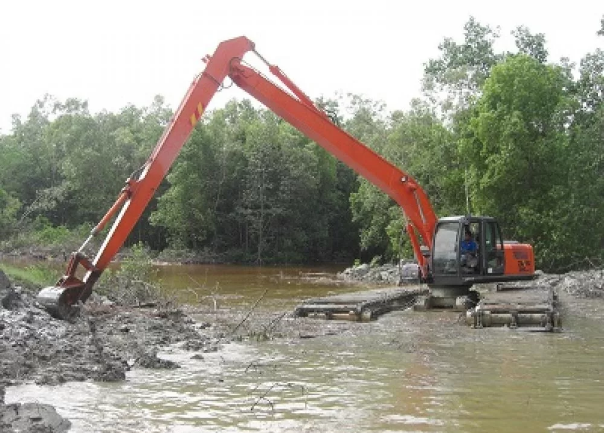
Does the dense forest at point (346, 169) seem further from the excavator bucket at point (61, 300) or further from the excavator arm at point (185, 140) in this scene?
the excavator bucket at point (61, 300)

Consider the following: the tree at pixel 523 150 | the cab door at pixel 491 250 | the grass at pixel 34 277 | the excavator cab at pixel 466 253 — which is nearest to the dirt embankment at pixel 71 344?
the grass at pixel 34 277

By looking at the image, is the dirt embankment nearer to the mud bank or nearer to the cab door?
the cab door

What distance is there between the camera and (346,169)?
59.3 meters

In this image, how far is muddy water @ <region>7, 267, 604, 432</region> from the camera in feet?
24.2

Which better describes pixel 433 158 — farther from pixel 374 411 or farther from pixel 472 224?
pixel 374 411

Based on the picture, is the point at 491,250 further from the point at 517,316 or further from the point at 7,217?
the point at 7,217

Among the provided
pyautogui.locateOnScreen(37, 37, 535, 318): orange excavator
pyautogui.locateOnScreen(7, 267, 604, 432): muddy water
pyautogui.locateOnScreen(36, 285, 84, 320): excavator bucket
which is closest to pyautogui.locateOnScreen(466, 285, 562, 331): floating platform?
pyautogui.locateOnScreen(7, 267, 604, 432): muddy water

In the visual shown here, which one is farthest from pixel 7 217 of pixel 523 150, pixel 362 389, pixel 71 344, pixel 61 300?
pixel 362 389

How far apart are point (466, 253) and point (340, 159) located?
375 centimetres

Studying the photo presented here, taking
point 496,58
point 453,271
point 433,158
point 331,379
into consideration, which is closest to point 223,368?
point 331,379

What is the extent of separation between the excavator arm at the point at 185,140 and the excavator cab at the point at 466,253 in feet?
2.29

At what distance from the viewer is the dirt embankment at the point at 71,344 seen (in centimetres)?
720

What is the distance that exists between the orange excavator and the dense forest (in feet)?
5.34

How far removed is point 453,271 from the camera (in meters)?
17.1
